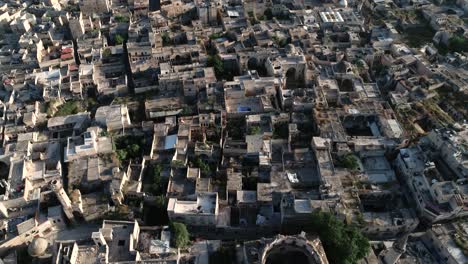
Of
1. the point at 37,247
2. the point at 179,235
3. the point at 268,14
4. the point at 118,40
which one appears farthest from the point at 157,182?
the point at 268,14

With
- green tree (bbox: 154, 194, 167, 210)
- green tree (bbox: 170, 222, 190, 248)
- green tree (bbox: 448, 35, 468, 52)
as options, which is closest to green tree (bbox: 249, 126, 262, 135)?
green tree (bbox: 154, 194, 167, 210)

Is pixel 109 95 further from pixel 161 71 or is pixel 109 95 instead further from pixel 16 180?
pixel 16 180

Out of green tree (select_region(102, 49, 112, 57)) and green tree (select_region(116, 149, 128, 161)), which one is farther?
green tree (select_region(102, 49, 112, 57))

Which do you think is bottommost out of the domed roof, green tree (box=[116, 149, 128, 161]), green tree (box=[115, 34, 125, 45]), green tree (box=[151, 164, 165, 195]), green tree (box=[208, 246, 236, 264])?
green tree (box=[208, 246, 236, 264])

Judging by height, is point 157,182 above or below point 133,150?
below

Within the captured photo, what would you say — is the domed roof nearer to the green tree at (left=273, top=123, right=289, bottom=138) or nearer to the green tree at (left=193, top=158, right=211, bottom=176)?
the green tree at (left=193, top=158, right=211, bottom=176)

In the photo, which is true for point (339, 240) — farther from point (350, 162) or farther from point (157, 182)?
point (157, 182)
